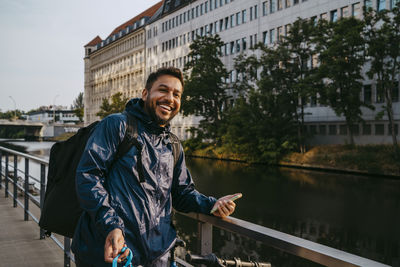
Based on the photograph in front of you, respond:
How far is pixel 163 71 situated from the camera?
2785 millimetres

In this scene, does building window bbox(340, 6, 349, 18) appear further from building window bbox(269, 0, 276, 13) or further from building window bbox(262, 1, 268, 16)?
building window bbox(262, 1, 268, 16)

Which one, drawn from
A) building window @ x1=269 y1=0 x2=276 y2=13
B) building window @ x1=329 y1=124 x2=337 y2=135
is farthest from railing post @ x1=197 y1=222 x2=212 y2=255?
building window @ x1=269 y1=0 x2=276 y2=13

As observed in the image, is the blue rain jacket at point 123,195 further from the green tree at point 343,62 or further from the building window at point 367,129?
the building window at point 367,129

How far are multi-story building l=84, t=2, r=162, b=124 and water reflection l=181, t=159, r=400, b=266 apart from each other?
2096 inches

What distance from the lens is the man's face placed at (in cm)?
270

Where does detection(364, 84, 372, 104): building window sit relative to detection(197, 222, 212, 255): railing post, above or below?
above

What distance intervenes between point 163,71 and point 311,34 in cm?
3045

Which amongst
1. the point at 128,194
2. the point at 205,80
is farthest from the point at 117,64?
the point at 128,194

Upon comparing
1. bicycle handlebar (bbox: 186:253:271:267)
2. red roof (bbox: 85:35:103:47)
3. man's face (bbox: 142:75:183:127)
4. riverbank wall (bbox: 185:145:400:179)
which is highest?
red roof (bbox: 85:35:103:47)

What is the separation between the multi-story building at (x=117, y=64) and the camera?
79225mm

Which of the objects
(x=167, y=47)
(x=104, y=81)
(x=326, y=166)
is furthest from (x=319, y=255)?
(x=104, y=81)

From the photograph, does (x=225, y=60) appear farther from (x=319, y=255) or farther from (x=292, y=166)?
(x=319, y=255)

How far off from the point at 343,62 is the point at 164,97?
92.2 ft

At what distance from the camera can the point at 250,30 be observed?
4869 cm
